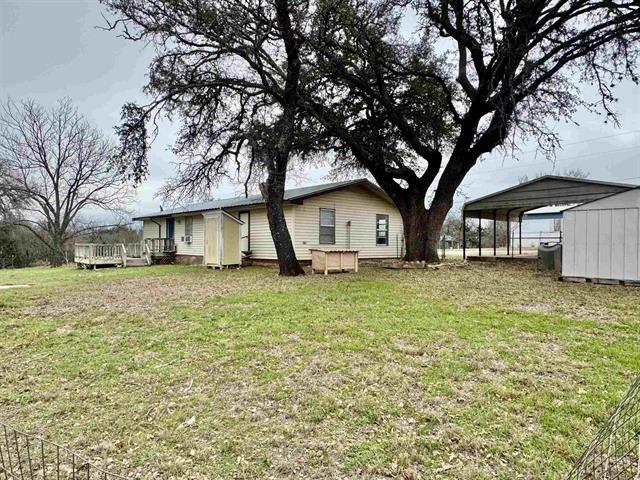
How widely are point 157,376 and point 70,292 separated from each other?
637 centimetres

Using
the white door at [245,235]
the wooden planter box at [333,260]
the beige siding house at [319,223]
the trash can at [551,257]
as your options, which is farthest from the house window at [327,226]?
the trash can at [551,257]

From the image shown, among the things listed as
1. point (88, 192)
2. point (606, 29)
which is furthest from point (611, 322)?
point (88, 192)

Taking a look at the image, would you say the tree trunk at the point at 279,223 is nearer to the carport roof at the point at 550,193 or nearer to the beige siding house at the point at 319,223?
the beige siding house at the point at 319,223

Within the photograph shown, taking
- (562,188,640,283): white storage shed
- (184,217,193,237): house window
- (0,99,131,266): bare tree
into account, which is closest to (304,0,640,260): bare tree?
(562,188,640,283): white storage shed

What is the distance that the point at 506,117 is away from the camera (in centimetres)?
964

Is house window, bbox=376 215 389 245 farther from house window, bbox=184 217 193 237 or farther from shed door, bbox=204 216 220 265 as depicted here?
house window, bbox=184 217 193 237

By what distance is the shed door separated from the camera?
45.8 feet

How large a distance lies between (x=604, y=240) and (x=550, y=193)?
12.5ft

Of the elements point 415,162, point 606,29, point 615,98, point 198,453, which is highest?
point 606,29

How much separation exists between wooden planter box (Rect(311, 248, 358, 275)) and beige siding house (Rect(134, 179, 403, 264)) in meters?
2.67

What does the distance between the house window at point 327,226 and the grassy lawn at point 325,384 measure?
8.49 metres

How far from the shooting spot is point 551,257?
11.2 meters

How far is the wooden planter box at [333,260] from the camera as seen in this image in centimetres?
1104

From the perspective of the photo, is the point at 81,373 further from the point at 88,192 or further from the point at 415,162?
the point at 88,192
